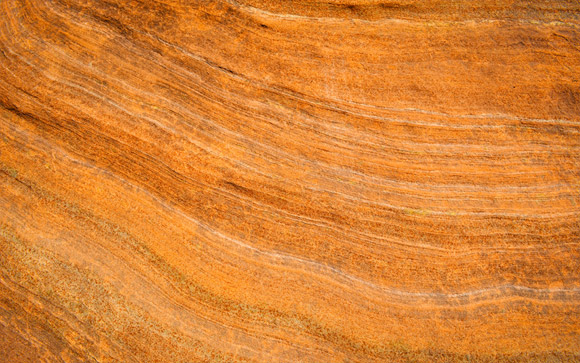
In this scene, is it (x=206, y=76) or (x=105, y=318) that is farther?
(x=206, y=76)

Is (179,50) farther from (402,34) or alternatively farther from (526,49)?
(526,49)

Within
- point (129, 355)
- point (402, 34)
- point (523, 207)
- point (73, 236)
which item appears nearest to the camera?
point (129, 355)

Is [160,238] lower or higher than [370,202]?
lower

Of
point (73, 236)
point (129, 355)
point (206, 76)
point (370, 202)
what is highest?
point (206, 76)

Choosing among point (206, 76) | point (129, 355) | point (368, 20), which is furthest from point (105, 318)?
point (368, 20)

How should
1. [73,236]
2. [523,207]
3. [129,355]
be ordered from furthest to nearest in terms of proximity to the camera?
[523,207]
[73,236]
[129,355]

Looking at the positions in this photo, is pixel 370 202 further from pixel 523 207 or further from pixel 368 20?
pixel 368 20

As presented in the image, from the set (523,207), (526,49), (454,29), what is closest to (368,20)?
(454,29)
